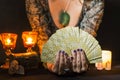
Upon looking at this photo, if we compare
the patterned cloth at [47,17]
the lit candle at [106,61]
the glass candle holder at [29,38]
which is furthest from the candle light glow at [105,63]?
the glass candle holder at [29,38]

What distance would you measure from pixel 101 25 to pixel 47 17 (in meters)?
0.30

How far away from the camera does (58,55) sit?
0.93m

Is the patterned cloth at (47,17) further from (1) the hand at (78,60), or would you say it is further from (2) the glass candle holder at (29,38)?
(1) the hand at (78,60)

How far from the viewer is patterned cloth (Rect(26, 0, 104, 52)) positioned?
3.52ft

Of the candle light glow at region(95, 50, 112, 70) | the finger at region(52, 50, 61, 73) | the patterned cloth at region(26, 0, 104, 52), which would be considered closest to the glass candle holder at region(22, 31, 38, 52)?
the patterned cloth at region(26, 0, 104, 52)

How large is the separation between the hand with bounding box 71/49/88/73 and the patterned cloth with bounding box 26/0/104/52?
0.17 meters

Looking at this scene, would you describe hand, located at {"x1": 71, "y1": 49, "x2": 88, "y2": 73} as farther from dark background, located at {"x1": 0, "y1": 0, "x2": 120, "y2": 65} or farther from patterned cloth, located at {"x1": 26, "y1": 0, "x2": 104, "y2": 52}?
dark background, located at {"x1": 0, "y1": 0, "x2": 120, "y2": 65}

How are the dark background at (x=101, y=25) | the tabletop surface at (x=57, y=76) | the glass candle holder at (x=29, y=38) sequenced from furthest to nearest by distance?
1. the dark background at (x=101, y=25)
2. the glass candle holder at (x=29, y=38)
3. the tabletop surface at (x=57, y=76)

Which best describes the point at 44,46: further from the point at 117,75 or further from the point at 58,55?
the point at 117,75

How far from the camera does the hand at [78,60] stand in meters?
0.95

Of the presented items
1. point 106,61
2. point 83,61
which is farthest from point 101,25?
point 83,61

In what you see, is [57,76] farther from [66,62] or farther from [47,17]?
[47,17]

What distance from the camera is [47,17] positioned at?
1084mm

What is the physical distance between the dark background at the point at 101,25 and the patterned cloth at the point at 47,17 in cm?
9
